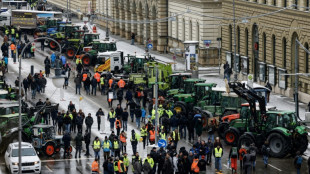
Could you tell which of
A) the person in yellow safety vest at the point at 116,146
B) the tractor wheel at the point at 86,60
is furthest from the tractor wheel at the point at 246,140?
the tractor wheel at the point at 86,60

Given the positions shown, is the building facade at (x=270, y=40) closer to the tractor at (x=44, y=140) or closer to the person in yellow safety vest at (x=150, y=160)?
the tractor at (x=44, y=140)

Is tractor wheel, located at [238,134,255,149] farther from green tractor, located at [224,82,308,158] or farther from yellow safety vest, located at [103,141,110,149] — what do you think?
yellow safety vest, located at [103,141,110,149]

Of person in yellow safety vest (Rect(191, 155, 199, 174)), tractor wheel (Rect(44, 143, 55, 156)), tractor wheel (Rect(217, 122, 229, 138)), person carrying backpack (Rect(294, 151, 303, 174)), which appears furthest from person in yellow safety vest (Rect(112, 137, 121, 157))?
person carrying backpack (Rect(294, 151, 303, 174))

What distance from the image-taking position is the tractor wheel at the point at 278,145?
51.4 metres

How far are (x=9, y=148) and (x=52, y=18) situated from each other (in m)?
62.7

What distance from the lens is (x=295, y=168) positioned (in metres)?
50.2

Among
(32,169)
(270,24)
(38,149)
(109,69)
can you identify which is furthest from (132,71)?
(32,169)

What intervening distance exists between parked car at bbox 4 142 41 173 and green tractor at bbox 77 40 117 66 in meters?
35.5

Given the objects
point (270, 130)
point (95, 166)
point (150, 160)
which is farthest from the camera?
point (270, 130)

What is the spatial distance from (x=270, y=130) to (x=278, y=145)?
88cm

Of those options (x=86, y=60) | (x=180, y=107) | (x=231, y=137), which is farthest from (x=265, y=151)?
(x=86, y=60)

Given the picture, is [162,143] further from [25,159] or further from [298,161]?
[25,159]

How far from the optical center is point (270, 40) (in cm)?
7419

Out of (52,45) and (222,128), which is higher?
(52,45)
